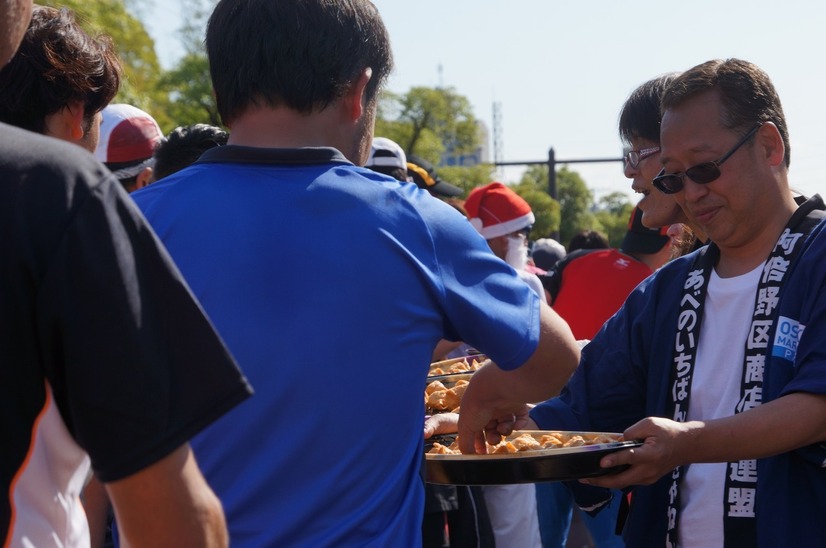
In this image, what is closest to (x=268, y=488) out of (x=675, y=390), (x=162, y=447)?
(x=162, y=447)

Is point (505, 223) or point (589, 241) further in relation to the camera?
point (589, 241)

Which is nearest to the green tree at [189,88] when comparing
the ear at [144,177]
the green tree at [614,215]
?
the green tree at [614,215]

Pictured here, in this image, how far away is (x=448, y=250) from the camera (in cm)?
199

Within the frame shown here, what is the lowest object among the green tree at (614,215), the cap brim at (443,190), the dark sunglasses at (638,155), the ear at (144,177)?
the green tree at (614,215)

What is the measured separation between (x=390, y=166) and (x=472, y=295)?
3.78 m

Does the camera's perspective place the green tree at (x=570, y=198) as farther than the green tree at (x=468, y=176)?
Yes

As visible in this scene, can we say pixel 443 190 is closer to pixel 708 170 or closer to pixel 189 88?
pixel 708 170

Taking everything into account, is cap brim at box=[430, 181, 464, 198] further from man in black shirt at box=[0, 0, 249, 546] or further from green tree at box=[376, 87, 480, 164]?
green tree at box=[376, 87, 480, 164]

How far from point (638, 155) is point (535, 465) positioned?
1.81 meters

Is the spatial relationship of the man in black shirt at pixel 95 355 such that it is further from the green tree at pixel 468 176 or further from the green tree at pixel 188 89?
the green tree at pixel 468 176

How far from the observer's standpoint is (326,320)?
188 cm

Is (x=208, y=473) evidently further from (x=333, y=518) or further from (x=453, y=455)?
(x=453, y=455)

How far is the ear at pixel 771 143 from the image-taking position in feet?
9.58

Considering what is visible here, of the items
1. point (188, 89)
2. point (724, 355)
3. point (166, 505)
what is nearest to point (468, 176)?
point (188, 89)
